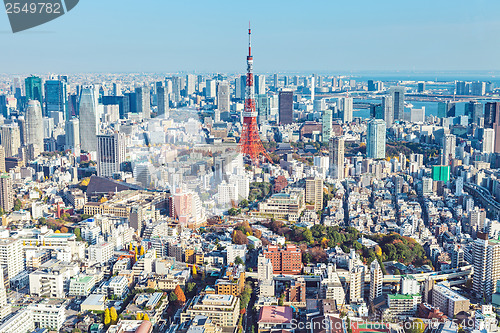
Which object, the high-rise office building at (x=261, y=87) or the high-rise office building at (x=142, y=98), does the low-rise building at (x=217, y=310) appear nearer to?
the high-rise office building at (x=142, y=98)

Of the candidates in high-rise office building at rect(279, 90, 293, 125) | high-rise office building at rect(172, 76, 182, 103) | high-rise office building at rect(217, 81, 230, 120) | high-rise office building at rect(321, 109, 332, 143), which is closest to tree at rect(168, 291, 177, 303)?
high-rise office building at rect(321, 109, 332, 143)

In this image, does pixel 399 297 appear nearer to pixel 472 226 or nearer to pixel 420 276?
pixel 420 276

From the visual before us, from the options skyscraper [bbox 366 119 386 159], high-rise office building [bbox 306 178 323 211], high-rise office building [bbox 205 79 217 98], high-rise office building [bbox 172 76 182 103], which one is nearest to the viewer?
high-rise office building [bbox 306 178 323 211]

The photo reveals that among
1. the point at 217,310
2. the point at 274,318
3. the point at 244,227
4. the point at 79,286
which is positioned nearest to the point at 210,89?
the point at 244,227

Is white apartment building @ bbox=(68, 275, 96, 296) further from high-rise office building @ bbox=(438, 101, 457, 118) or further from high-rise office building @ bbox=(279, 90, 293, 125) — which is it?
high-rise office building @ bbox=(438, 101, 457, 118)

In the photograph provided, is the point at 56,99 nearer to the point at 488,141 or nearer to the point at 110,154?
the point at 110,154
